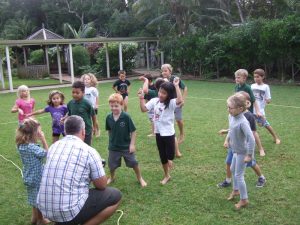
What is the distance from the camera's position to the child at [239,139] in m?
4.42

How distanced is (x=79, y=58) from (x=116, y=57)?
4.00 m

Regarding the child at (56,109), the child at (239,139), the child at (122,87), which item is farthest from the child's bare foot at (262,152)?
the child at (122,87)

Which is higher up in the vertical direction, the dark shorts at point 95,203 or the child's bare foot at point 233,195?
the dark shorts at point 95,203

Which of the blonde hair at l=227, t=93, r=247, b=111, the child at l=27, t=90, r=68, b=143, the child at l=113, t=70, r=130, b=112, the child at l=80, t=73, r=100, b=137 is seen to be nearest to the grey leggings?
the blonde hair at l=227, t=93, r=247, b=111

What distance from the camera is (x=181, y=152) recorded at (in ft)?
23.0

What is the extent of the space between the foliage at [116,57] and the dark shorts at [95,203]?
69.0 feet

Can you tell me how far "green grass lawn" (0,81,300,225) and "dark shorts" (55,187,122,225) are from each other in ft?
2.08

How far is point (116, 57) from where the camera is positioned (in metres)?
24.5

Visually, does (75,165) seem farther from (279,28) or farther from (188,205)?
(279,28)

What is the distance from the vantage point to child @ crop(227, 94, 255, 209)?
4422 mm

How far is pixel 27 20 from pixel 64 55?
42.9ft

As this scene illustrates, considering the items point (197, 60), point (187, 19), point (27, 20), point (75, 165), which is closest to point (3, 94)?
point (197, 60)

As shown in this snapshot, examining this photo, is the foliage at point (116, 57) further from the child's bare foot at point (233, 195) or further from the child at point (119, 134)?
the child's bare foot at point (233, 195)

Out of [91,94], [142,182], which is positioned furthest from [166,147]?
[91,94]
